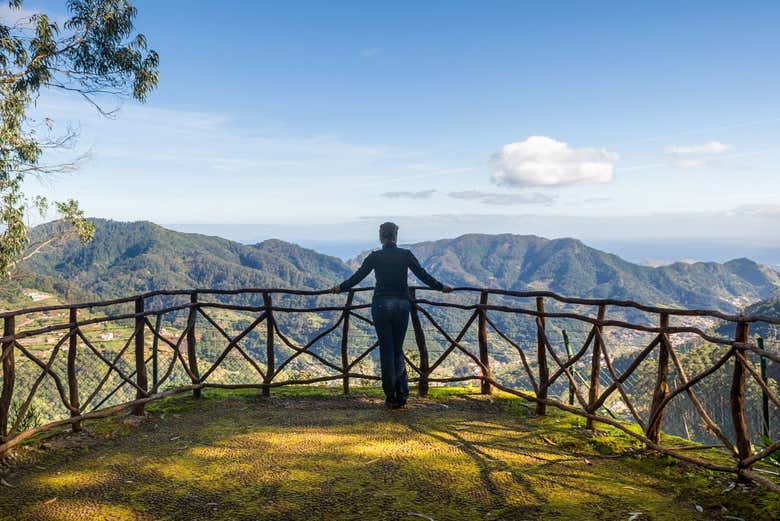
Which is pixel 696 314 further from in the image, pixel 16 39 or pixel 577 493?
pixel 16 39

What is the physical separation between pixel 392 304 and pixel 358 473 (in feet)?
8.11

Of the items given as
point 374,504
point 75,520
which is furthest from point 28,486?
point 374,504

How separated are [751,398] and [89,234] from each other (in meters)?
52.9

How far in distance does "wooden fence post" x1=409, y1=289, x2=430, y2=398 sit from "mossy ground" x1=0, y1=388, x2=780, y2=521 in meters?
0.90

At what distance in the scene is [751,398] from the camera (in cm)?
4497

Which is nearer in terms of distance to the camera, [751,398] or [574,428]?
[574,428]

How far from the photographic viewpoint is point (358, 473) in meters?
4.75

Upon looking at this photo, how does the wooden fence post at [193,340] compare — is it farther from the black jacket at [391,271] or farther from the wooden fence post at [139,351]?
the black jacket at [391,271]

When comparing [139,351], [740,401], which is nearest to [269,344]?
[139,351]

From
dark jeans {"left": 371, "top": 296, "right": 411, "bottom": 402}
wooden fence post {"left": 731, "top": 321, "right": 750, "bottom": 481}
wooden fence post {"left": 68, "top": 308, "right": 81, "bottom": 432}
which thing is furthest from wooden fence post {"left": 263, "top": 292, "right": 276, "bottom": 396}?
wooden fence post {"left": 731, "top": 321, "right": 750, "bottom": 481}

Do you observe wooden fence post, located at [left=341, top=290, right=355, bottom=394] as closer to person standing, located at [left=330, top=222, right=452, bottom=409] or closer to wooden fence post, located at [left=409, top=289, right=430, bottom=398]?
person standing, located at [left=330, top=222, right=452, bottom=409]

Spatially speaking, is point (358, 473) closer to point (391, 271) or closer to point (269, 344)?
point (391, 271)

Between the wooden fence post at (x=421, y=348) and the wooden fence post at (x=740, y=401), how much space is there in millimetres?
3905

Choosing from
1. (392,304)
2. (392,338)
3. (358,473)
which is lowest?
(358,473)
